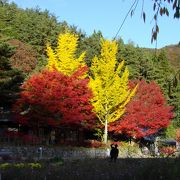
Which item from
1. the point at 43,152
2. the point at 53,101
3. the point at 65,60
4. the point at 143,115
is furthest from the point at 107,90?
the point at 43,152

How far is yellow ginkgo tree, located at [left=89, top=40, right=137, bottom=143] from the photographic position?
157 ft

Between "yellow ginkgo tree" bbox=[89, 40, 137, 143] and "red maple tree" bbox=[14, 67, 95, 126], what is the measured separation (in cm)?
781

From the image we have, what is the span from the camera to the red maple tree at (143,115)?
49656 mm

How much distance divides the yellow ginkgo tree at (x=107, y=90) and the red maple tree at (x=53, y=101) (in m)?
7.81

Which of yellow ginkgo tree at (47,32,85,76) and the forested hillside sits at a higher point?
the forested hillside

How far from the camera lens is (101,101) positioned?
1892 inches

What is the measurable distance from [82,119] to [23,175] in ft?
84.9

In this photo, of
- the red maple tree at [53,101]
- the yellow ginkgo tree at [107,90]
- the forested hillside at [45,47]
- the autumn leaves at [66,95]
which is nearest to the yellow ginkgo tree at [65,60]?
the autumn leaves at [66,95]

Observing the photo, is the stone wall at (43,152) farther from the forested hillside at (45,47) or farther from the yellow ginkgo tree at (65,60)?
the forested hillside at (45,47)

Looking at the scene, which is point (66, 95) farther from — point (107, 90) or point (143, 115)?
point (143, 115)

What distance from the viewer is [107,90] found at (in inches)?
1892

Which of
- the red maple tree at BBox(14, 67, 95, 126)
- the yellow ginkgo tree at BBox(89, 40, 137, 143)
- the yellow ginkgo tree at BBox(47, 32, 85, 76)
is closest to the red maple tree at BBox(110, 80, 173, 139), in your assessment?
the yellow ginkgo tree at BBox(89, 40, 137, 143)

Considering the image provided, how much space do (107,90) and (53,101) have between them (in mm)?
11774

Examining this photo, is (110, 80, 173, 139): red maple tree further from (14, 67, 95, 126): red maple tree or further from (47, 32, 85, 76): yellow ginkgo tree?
(14, 67, 95, 126): red maple tree
